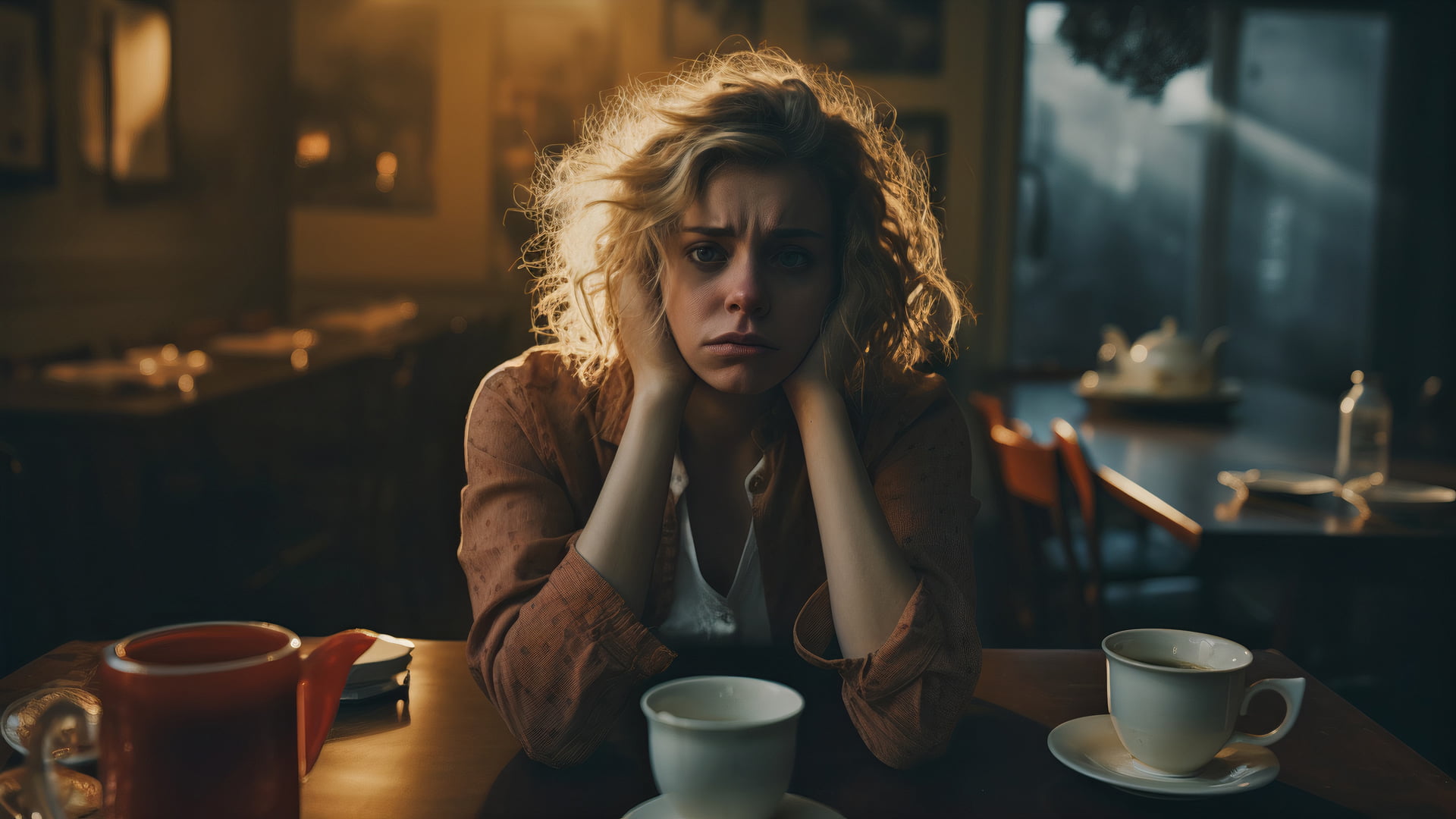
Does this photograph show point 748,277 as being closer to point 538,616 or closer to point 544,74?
point 538,616

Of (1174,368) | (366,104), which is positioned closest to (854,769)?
(1174,368)

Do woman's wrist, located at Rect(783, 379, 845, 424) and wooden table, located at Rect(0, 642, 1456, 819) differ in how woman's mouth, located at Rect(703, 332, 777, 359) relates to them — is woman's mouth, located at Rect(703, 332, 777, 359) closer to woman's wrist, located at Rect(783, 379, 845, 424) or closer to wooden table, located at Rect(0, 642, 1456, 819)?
woman's wrist, located at Rect(783, 379, 845, 424)

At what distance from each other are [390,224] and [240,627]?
489 cm

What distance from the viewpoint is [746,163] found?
113 cm

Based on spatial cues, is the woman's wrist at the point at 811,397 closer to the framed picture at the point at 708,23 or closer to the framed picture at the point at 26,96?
the framed picture at the point at 26,96

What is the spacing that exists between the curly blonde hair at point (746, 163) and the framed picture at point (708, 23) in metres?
3.77

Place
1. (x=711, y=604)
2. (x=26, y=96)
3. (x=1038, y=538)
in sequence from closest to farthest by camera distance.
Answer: (x=711, y=604)
(x=1038, y=538)
(x=26, y=96)

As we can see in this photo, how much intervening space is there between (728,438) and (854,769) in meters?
0.54

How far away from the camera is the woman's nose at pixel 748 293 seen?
3.50ft

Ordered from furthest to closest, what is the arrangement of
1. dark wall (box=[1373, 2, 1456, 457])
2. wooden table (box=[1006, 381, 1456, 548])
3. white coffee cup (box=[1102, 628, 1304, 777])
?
dark wall (box=[1373, 2, 1456, 457]) < wooden table (box=[1006, 381, 1456, 548]) < white coffee cup (box=[1102, 628, 1304, 777])

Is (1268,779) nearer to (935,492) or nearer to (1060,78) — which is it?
(935,492)

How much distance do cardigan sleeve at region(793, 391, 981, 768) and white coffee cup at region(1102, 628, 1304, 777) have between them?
0.15 meters

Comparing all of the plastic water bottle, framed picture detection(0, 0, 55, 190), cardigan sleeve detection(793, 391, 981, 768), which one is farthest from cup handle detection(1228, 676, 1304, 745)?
framed picture detection(0, 0, 55, 190)

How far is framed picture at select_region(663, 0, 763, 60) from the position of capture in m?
4.97
